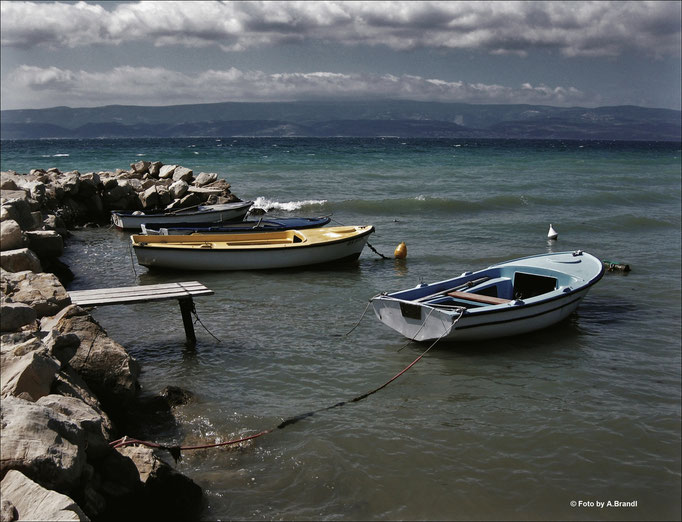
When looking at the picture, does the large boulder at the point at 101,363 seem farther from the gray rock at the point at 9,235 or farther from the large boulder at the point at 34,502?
the gray rock at the point at 9,235

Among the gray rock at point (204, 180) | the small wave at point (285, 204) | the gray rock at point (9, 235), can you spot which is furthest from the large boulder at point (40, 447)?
the gray rock at point (204, 180)

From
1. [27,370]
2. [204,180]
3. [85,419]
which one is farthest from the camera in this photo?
[204,180]

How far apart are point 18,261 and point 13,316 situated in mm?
3917

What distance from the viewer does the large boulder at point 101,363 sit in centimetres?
706

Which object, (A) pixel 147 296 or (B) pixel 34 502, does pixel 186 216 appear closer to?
(A) pixel 147 296

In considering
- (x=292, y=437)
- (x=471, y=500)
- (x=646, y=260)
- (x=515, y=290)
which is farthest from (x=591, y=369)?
(x=646, y=260)

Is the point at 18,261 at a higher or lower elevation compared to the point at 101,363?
higher

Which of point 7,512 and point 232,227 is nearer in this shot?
point 7,512

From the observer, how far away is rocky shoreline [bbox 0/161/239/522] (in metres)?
4.15

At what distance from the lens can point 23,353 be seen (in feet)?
18.2

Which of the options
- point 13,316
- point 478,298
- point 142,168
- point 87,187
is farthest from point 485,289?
point 142,168

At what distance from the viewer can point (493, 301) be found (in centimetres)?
1035

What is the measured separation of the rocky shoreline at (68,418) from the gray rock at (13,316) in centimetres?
1

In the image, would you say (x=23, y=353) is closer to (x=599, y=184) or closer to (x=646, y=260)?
(x=646, y=260)
